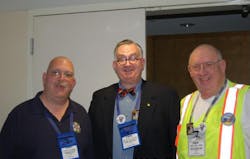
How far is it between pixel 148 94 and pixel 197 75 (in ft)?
1.14

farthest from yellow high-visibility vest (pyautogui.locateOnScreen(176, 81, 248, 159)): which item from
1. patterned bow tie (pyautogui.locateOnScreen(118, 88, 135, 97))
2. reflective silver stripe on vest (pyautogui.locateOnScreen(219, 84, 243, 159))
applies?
patterned bow tie (pyautogui.locateOnScreen(118, 88, 135, 97))

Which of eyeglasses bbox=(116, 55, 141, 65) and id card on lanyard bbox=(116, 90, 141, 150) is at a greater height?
eyeglasses bbox=(116, 55, 141, 65)

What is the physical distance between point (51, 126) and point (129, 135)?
501 millimetres

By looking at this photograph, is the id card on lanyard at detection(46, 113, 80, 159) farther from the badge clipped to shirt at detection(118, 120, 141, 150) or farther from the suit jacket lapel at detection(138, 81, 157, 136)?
the suit jacket lapel at detection(138, 81, 157, 136)

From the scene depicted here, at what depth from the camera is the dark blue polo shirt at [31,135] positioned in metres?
2.19

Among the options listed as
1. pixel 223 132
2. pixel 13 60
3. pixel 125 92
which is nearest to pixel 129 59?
pixel 125 92

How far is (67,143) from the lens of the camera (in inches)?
88.7

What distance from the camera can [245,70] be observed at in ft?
16.1

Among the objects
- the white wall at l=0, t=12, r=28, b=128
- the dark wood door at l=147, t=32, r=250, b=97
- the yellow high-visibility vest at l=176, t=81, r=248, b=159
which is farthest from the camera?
the dark wood door at l=147, t=32, r=250, b=97

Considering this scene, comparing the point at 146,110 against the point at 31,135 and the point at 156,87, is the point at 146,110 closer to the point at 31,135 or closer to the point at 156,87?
the point at 156,87

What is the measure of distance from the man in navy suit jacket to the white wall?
3.78ft

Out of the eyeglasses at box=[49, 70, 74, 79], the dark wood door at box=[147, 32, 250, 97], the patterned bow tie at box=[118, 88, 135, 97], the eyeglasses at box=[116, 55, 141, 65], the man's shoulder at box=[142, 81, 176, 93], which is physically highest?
the dark wood door at box=[147, 32, 250, 97]

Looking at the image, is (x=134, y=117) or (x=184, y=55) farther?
(x=184, y=55)

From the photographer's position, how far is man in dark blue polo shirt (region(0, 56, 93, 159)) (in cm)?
Result: 220
